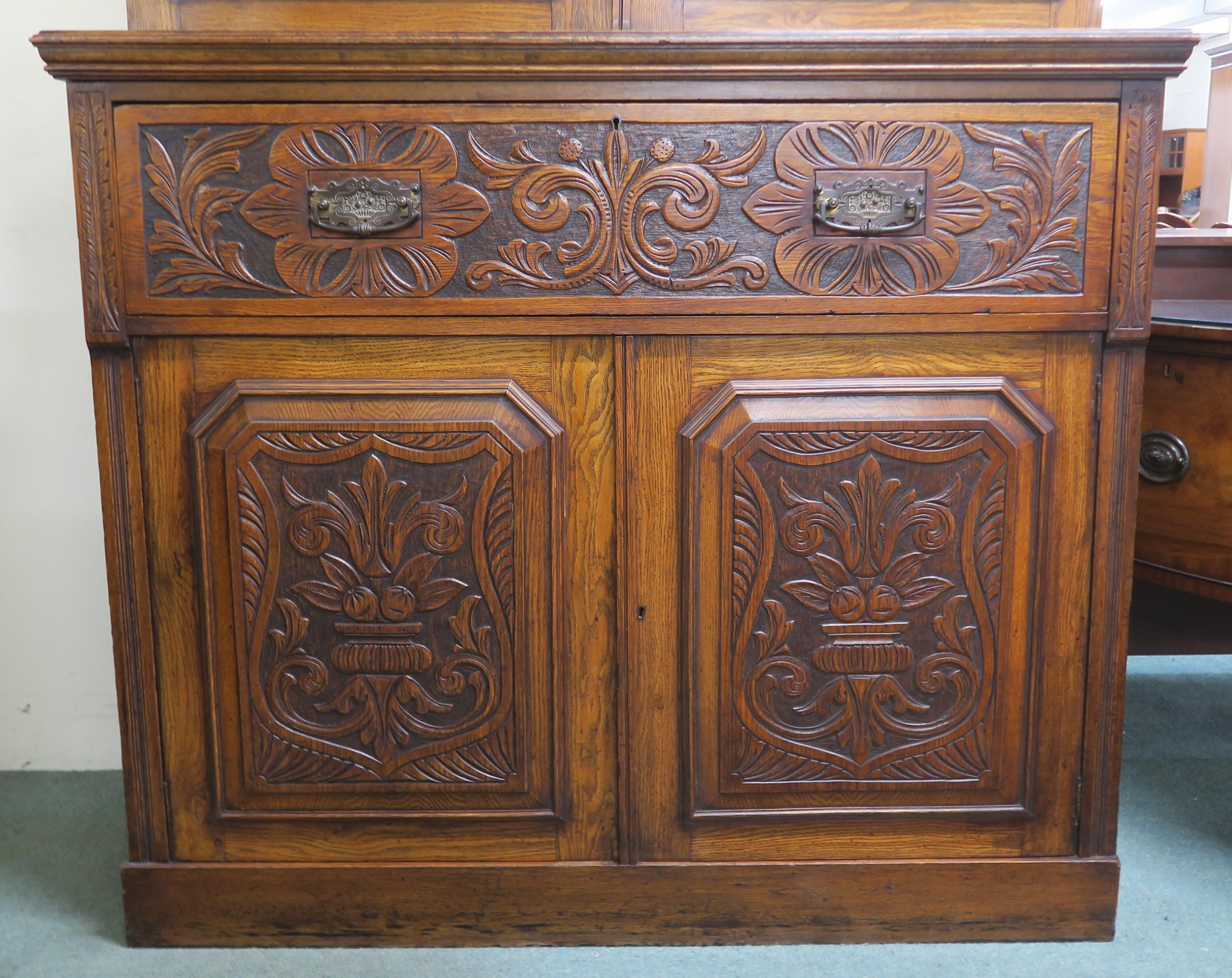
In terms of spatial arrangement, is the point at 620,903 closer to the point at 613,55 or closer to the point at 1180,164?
the point at 613,55

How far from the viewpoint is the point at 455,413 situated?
1.32 meters

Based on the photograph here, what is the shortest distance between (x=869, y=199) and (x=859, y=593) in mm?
492

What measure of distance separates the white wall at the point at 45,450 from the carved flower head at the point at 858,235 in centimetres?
118

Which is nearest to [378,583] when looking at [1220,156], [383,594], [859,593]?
[383,594]

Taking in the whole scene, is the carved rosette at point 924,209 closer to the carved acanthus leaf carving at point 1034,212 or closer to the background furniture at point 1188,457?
the carved acanthus leaf carving at point 1034,212

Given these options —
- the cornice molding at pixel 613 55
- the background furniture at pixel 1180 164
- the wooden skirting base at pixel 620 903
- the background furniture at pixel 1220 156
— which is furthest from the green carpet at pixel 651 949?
the background furniture at pixel 1180 164

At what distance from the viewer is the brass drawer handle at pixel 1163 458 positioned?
1.49 meters

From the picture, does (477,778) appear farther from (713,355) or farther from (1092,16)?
(1092,16)

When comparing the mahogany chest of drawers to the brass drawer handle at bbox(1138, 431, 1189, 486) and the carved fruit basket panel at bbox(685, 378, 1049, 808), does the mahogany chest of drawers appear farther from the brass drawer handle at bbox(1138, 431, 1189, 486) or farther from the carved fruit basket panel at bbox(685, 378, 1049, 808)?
the brass drawer handle at bbox(1138, 431, 1189, 486)

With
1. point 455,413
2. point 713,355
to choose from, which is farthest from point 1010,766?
point 455,413

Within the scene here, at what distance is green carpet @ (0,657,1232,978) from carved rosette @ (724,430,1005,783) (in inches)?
9.8

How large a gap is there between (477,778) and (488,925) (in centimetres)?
22

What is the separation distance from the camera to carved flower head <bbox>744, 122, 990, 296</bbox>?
4.14ft

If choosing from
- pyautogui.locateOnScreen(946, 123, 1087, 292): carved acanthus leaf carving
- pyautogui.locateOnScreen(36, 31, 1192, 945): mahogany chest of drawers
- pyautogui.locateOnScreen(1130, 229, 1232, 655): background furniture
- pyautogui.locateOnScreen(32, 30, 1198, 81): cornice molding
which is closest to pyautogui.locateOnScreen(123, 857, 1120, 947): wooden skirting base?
pyautogui.locateOnScreen(36, 31, 1192, 945): mahogany chest of drawers
